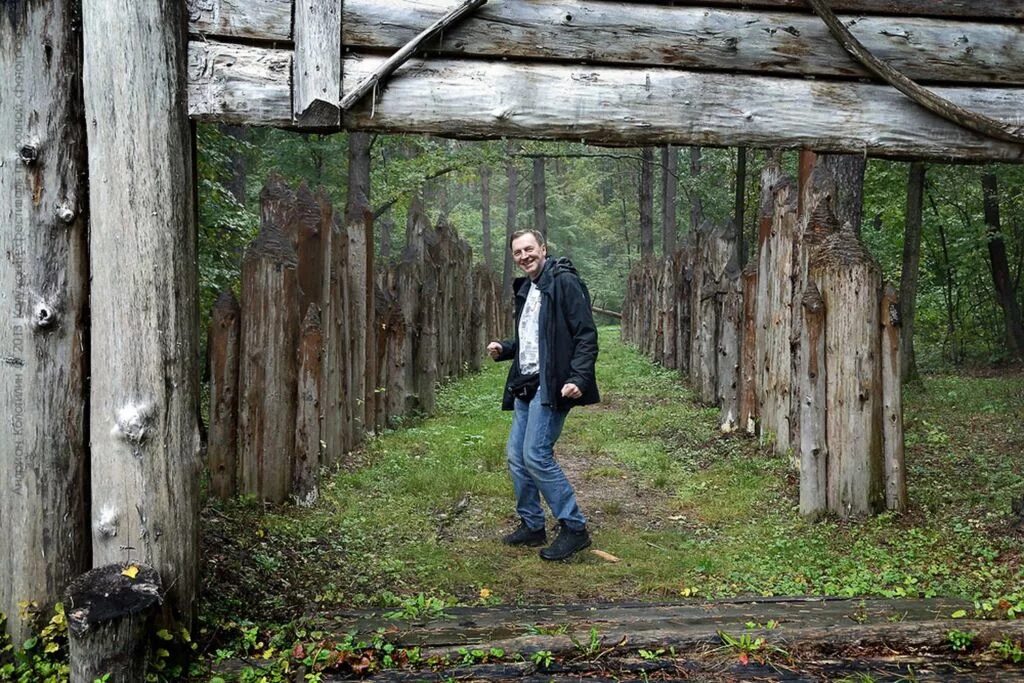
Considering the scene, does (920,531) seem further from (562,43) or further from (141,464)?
(141,464)

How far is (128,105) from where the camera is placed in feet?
13.5

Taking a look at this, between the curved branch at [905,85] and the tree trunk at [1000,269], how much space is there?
11.4m

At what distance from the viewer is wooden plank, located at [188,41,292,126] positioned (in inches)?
171

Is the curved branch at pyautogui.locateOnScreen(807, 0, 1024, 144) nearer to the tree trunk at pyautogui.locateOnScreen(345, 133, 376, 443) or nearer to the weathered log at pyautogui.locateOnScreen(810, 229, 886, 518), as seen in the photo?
the weathered log at pyautogui.locateOnScreen(810, 229, 886, 518)

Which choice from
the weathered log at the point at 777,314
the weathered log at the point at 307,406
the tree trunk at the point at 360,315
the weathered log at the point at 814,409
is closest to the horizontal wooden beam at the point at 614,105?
the weathered log at the point at 814,409

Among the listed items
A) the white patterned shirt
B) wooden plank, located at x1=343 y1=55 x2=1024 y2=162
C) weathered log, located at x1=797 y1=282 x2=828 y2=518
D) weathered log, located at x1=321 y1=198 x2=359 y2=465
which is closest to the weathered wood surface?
wooden plank, located at x1=343 y1=55 x2=1024 y2=162

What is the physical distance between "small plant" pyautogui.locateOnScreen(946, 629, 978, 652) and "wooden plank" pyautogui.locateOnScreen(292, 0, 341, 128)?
155 inches

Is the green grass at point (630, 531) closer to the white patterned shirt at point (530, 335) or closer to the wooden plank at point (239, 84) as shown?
the white patterned shirt at point (530, 335)

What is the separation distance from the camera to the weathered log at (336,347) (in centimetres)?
811

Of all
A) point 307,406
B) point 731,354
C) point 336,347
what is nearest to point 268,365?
point 307,406

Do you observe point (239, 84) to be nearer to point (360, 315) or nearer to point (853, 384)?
point (853, 384)

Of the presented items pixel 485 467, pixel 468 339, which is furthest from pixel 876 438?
pixel 468 339

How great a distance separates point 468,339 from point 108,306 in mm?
13584

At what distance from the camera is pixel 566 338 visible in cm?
605
